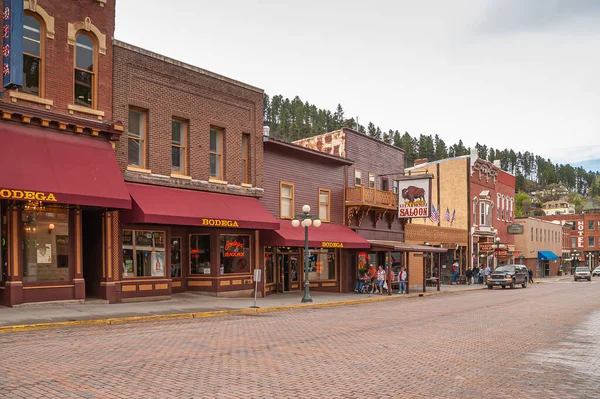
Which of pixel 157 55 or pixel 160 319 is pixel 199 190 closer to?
pixel 157 55

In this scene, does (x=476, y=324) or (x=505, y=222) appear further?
(x=505, y=222)

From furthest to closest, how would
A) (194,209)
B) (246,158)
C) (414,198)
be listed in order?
(414,198) → (246,158) → (194,209)

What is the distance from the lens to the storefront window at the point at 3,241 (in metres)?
18.0

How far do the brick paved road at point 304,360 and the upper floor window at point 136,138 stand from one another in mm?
7516

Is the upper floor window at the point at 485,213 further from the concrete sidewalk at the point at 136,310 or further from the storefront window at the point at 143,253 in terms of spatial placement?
the storefront window at the point at 143,253

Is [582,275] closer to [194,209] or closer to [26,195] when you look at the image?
[194,209]

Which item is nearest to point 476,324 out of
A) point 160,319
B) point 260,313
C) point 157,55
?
point 260,313

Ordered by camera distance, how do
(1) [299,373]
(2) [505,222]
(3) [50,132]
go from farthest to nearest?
(2) [505,222] < (3) [50,132] < (1) [299,373]

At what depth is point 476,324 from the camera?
58.2 feet

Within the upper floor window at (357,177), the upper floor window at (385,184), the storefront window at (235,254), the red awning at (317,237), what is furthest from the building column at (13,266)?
the upper floor window at (385,184)

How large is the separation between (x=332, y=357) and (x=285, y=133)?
482ft

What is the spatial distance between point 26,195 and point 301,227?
14.9 metres

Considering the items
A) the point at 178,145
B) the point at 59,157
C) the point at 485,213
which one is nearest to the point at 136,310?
the point at 59,157

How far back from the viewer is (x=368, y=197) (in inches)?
1315
